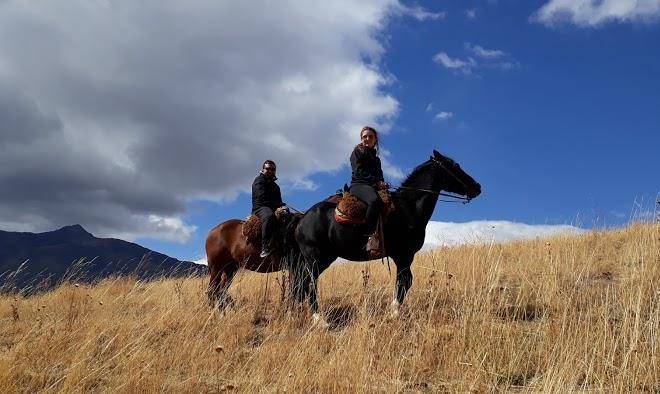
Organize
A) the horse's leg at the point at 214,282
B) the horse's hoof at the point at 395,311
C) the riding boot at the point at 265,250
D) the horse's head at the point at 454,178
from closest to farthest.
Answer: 1. the horse's hoof at the point at 395,311
2. the horse's head at the point at 454,178
3. the riding boot at the point at 265,250
4. the horse's leg at the point at 214,282

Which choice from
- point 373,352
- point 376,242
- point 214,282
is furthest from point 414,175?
point 214,282

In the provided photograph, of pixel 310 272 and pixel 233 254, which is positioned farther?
pixel 233 254

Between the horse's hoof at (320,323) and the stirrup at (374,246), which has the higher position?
the stirrup at (374,246)

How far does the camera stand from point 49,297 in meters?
11.5

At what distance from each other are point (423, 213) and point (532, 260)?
3.52m

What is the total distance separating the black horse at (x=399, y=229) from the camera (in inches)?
306

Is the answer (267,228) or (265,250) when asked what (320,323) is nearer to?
(265,250)

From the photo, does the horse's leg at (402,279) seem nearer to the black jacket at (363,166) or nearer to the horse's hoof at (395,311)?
the horse's hoof at (395,311)

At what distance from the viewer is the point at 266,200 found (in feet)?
31.3

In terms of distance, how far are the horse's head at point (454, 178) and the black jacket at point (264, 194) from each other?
10.6 ft

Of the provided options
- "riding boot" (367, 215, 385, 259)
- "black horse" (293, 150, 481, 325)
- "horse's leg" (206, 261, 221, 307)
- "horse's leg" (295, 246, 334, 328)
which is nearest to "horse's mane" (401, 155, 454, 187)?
"black horse" (293, 150, 481, 325)

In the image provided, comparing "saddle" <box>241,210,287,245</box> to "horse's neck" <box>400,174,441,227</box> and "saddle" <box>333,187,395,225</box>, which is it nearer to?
"saddle" <box>333,187,395,225</box>

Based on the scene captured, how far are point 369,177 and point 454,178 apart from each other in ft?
4.50

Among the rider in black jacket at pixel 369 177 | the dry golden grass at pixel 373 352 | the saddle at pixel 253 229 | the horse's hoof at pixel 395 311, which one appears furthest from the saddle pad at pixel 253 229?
the horse's hoof at pixel 395 311
